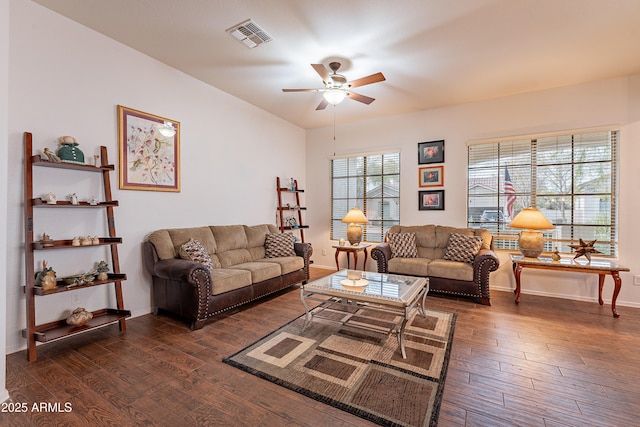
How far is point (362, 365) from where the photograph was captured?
7.48 feet

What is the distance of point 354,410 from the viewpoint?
178cm

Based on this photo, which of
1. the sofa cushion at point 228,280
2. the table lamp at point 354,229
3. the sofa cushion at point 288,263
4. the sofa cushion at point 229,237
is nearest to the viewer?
the sofa cushion at point 228,280

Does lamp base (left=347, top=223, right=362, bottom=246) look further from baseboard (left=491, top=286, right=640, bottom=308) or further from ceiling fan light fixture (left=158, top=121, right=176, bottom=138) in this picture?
ceiling fan light fixture (left=158, top=121, right=176, bottom=138)

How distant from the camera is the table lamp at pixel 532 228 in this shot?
3.76 m

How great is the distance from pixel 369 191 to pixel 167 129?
3616mm

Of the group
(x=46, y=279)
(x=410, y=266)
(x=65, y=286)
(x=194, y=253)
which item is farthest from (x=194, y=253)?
(x=410, y=266)

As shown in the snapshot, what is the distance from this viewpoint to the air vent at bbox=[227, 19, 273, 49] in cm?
278

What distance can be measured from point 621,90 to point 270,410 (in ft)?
17.9

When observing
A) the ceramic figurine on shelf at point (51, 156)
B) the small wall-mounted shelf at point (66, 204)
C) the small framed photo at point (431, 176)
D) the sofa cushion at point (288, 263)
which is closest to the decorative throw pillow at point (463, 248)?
the small framed photo at point (431, 176)

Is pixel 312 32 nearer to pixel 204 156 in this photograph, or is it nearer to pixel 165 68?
pixel 165 68

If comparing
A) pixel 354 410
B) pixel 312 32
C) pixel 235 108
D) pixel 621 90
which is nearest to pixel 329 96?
pixel 312 32

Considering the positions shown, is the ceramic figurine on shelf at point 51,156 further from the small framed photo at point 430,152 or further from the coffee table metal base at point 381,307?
the small framed photo at point 430,152

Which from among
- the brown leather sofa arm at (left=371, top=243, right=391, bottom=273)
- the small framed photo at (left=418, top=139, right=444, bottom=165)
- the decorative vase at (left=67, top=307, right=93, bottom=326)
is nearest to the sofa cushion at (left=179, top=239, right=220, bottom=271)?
the decorative vase at (left=67, top=307, right=93, bottom=326)

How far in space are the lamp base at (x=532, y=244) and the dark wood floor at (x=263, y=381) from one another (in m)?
0.94
